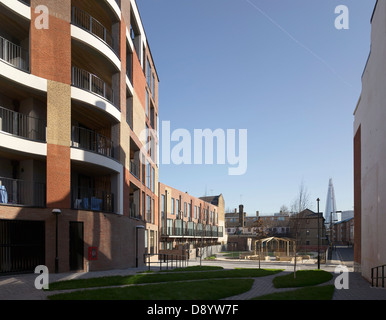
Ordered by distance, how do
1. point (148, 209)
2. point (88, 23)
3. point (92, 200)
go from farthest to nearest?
point (148, 209)
point (88, 23)
point (92, 200)

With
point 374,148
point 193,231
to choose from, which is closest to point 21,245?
point 374,148

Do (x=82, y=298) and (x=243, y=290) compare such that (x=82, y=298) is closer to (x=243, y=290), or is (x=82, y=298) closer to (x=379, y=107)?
(x=243, y=290)

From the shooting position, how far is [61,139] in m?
19.1

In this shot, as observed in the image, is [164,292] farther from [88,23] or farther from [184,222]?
[184,222]

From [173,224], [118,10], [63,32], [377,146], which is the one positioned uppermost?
[118,10]

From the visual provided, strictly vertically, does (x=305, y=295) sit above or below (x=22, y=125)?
below

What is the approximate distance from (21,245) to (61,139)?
18.7 feet

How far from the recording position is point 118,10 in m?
23.6

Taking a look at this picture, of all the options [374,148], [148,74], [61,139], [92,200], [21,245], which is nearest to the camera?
[21,245]

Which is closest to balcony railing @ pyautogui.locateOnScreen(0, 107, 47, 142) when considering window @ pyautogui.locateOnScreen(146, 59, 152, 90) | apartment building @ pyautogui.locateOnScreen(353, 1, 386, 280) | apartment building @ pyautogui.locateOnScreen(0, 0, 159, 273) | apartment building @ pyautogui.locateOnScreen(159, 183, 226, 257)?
apartment building @ pyautogui.locateOnScreen(0, 0, 159, 273)

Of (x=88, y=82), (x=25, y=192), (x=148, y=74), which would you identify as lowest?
(x=25, y=192)
